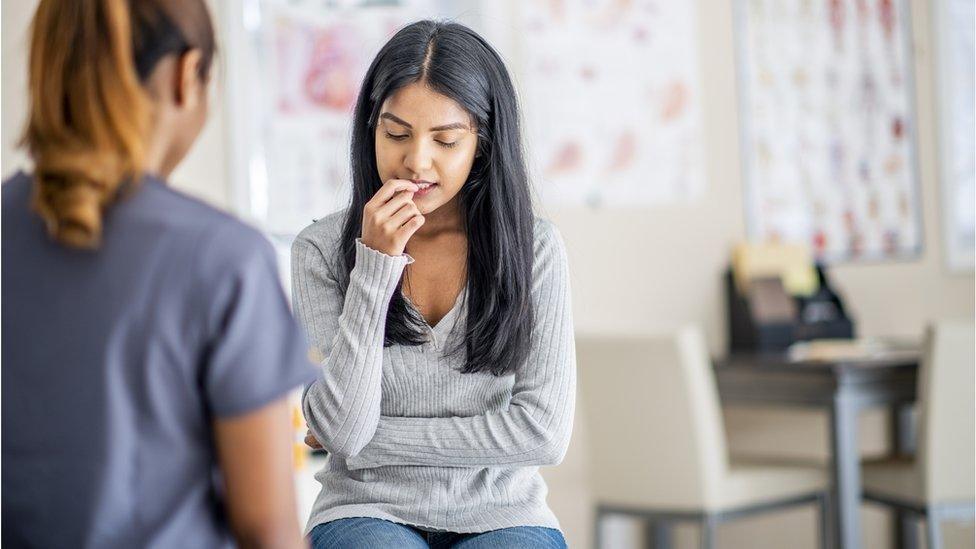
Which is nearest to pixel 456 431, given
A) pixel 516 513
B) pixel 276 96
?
pixel 516 513

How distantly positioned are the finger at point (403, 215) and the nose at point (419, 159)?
0.17 feet

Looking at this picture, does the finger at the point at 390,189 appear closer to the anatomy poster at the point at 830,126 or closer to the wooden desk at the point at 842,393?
the wooden desk at the point at 842,393

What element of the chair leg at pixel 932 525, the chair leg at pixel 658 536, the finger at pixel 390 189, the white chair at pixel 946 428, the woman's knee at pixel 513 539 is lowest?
the chair leg at pixel 658 536

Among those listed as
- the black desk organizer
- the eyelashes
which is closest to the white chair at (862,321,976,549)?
the black desk organizer

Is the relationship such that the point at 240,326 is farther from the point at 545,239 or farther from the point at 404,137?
the point at 545,239

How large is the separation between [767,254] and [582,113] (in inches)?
32.6

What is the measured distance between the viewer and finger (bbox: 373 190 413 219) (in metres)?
1.40

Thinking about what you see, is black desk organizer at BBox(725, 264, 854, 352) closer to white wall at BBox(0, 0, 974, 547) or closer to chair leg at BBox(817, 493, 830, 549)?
white wall at BBox(0, 0, 974, 547)

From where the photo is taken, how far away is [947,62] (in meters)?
4.24

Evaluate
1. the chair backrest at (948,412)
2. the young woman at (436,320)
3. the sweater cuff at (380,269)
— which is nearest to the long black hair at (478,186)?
the young woman at (436,320)

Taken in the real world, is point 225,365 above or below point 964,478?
above

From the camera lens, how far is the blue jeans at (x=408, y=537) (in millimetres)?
1404

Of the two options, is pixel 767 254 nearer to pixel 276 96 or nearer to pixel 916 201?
pixel 916 201

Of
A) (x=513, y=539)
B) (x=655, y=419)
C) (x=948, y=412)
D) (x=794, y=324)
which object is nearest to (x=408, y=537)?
(x=513, y=539)
